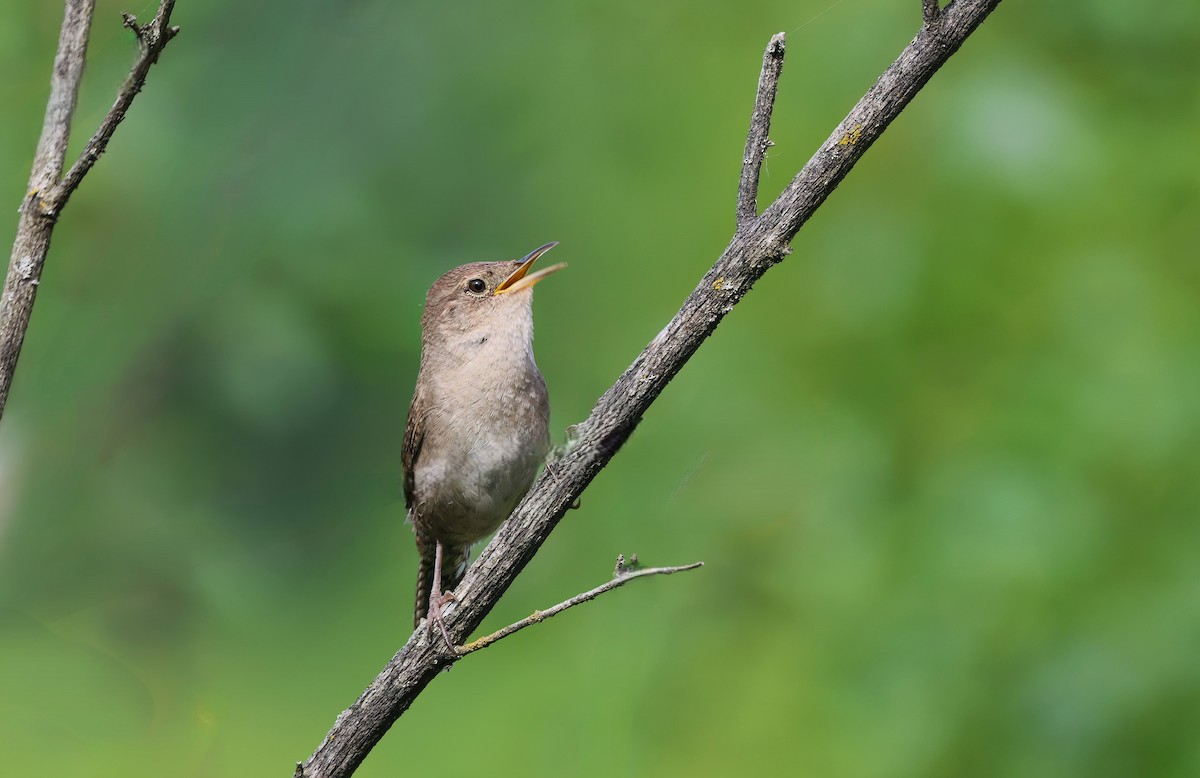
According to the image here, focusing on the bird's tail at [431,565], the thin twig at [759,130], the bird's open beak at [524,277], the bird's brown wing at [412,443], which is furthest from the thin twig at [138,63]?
the bird's tail at [431,565]

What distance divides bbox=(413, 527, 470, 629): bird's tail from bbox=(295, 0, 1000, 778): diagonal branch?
2.75 ft

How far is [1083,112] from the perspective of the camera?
160 inches

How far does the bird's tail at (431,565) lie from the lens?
2914 millimetres

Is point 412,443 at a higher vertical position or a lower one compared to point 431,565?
higher

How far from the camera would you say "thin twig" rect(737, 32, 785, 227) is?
1.75 m

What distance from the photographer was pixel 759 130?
1.78 metres

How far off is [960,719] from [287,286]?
3063mm

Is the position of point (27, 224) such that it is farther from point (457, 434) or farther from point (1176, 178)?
point (1176, 178)

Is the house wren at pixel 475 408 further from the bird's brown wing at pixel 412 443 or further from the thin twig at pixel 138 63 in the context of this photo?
the thin twig at pixel 138 63

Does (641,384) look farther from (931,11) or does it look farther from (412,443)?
(412,443)

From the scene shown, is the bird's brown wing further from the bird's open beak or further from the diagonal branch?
the diagonal branch

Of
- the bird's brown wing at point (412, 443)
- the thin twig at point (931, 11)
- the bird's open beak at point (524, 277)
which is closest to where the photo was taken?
the thin twig at point (931, 11)

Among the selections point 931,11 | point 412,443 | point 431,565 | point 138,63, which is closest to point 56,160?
point 138,63

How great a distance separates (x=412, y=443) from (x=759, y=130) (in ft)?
4.31
